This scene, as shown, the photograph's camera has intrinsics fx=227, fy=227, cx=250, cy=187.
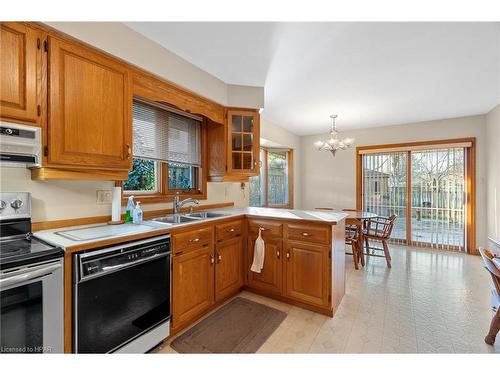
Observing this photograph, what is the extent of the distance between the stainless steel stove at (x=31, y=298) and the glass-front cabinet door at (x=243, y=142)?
1.97m

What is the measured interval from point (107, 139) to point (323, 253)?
2.03m

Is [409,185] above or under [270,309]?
above

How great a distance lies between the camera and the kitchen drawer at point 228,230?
7.27 ft

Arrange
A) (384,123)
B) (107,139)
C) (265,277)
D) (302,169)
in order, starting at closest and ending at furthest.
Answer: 1. (107,139)
2. (265,277)
3. (384,123)
4. (302,169)

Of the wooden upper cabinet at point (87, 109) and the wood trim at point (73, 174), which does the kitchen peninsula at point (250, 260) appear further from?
the wooden upper cabinet at point (87, 109)

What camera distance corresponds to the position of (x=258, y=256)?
2.40 metres

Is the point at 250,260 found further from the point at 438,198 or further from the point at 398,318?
the point at 438,198

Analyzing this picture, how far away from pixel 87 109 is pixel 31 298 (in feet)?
3.91

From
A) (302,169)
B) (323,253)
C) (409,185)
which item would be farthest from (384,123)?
(323,253)

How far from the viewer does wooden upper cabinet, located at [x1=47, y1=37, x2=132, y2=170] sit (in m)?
1.45

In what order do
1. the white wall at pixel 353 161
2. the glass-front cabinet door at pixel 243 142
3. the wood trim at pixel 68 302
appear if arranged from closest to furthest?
the wood trim at pixel 68 302 < the glass-front cabinet door at pixel 243 142 < the white wall at pixel 353 161

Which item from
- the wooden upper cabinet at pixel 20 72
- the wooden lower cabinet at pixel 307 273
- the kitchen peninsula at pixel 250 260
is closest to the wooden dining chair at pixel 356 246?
the kitchen peninsula at pixel 250 260
